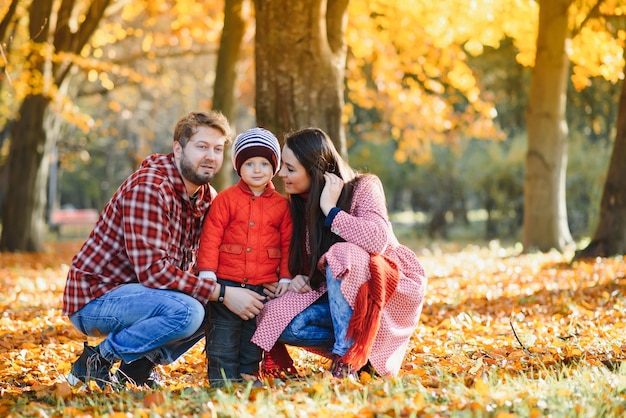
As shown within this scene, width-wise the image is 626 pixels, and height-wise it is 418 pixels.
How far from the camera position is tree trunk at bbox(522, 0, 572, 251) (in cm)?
1234

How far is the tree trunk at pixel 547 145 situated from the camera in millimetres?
12344

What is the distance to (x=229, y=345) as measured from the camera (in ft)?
13.7

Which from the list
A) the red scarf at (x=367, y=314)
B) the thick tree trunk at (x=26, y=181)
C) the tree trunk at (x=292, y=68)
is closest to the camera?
the red scarf at (x=367, y=314)

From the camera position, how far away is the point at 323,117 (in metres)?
6.55

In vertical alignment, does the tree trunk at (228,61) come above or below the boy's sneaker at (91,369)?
above

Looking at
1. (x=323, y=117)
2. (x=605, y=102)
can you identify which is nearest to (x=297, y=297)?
(x=323, y=117)

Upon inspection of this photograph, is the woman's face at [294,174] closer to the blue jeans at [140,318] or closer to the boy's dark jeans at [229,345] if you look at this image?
the boy's dark jeans at [229,345]

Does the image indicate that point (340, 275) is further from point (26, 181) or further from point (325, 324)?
point (26, 181)

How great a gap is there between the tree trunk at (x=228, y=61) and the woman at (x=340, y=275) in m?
7.28

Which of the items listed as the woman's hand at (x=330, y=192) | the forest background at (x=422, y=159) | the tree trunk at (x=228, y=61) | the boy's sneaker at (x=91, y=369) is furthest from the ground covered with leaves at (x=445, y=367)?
the tree trunk at (x=228, y=61)

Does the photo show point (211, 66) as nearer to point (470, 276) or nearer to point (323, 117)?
point (470, 276)

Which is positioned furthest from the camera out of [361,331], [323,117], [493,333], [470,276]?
[470,276]

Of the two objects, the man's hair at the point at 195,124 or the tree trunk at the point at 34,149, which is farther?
the tree trunk at the point at 34,149

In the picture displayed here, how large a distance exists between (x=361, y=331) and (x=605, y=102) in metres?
17.3
